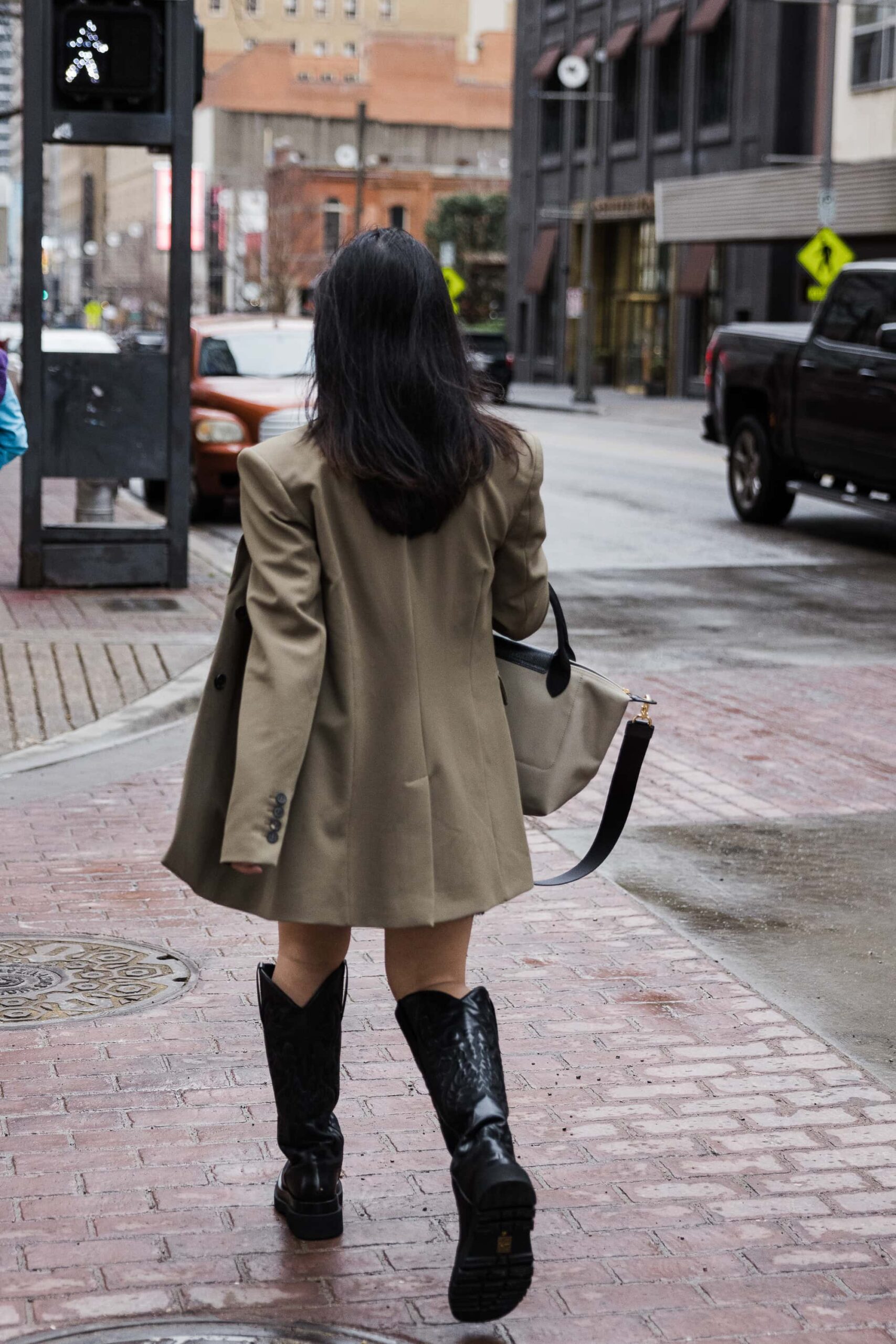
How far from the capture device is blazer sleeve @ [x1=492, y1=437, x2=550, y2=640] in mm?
3338

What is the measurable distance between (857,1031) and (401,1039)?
1167mm

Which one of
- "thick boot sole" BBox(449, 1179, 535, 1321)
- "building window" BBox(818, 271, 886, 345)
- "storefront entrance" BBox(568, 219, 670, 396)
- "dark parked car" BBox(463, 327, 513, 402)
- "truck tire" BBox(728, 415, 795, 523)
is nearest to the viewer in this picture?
"thick boot sole" BBox(449, 1179, 535, 1321)

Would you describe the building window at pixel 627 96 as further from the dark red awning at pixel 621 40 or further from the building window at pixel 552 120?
the building window at pixel 552 120

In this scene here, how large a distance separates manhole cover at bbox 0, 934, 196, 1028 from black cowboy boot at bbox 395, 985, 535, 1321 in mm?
1754

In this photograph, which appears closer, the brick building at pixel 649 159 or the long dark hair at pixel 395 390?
the long dark hair at pixel 395 390

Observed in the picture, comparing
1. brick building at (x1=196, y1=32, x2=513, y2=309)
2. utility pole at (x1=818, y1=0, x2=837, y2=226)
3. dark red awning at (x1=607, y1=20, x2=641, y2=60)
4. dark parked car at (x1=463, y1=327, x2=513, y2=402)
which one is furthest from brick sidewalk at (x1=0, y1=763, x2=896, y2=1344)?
brick building at (x1=196, y1=32, x2=513, y2=309)

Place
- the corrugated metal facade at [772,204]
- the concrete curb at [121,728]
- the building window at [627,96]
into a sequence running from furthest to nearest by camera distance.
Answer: the building window at [627,96], the corrugated metal facade at [772,204], the concrete curb at [121,728]

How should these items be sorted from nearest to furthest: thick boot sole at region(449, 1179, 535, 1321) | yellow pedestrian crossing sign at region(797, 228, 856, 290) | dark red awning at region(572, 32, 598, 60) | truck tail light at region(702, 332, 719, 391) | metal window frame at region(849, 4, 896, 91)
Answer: thick boot sole at region(449, 1179, 535, 1321) → truck tail light at region(702, 332, 719, 391) → yellow pedestrian crossing sign at region(797, 228, 856, 290) → metal window frame at region(849, 4, 896, 91) → dark red awning at region(572, 32, 598, 60)

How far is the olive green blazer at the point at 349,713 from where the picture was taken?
10.3 feet

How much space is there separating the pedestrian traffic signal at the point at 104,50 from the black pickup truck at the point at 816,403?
246 inches

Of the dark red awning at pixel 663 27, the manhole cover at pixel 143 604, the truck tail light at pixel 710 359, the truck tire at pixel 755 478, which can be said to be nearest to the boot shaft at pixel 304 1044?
the manhole cover at pixel 143 604

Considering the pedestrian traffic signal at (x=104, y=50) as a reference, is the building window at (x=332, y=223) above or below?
above

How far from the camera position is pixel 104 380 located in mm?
11781

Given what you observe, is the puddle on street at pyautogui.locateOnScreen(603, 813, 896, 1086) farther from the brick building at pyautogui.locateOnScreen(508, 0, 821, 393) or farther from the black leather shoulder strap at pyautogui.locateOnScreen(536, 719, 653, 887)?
the brick building at pyautogui.locateOnScreen(508, 0, 821, 393)
